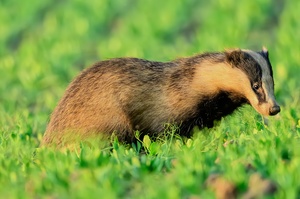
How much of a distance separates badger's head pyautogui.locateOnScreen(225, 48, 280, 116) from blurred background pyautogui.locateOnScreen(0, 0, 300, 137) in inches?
94.6

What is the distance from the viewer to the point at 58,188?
5660 millimetres

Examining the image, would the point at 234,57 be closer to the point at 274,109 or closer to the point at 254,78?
the point at 254,78

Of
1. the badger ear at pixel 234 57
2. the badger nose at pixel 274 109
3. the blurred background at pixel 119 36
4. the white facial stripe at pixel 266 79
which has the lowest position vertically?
the blurred background at pixel 119 36

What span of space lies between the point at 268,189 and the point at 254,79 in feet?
7.34

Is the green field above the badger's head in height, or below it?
below

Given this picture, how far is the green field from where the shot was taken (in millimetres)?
5625

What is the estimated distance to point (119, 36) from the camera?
15586 millimetres

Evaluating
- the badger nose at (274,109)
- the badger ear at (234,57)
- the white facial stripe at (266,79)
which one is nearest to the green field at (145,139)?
the badger nose at (274,109)

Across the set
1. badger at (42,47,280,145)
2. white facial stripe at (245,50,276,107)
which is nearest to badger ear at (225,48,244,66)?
badger at (42,47,280,145)

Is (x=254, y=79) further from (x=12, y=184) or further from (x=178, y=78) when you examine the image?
(x=12, y=184)

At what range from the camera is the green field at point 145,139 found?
5625mm

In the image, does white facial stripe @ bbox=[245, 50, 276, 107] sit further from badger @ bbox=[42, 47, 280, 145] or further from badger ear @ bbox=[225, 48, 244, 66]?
badger ear @ bbox=[225, 48, 244, 66]

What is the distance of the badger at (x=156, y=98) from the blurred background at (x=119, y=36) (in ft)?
7.55

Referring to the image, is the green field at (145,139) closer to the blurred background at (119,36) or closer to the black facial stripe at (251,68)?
the blurred background at (119,36)
